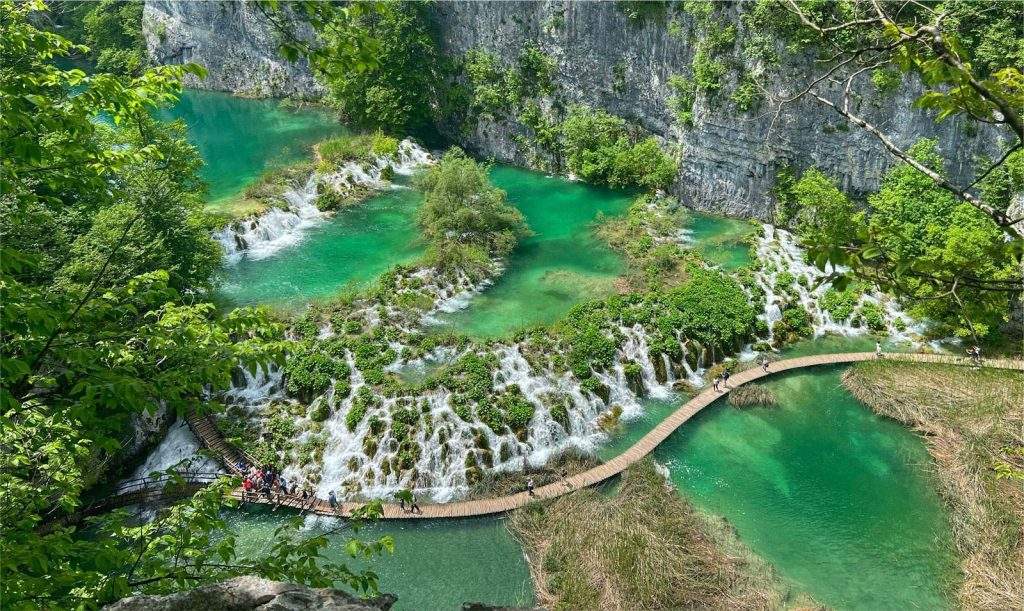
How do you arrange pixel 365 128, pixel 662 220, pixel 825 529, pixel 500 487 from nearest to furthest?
pixel 825 529, pixel 500 487, pixel 662 220, pixel 365 128

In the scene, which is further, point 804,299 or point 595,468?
point 804,299

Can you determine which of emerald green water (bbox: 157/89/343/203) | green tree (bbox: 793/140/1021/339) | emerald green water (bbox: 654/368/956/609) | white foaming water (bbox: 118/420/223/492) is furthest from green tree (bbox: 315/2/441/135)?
emerald green water (bbox: 654/368/956/609)

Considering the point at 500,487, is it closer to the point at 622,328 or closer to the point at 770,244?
the point at 622,328

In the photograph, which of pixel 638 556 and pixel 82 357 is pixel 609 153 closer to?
pixel 638 556

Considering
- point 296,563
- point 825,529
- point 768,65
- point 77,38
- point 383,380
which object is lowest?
point 825,529

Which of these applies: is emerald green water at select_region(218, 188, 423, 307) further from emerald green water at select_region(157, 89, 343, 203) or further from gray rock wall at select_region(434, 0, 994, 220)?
gray rock wall at select_region(434, 0, 994, 220)

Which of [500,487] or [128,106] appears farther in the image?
[500,487]

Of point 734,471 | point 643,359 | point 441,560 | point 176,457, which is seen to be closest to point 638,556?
point 441,560

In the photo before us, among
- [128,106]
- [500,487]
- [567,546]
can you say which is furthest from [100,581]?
[500,487]
